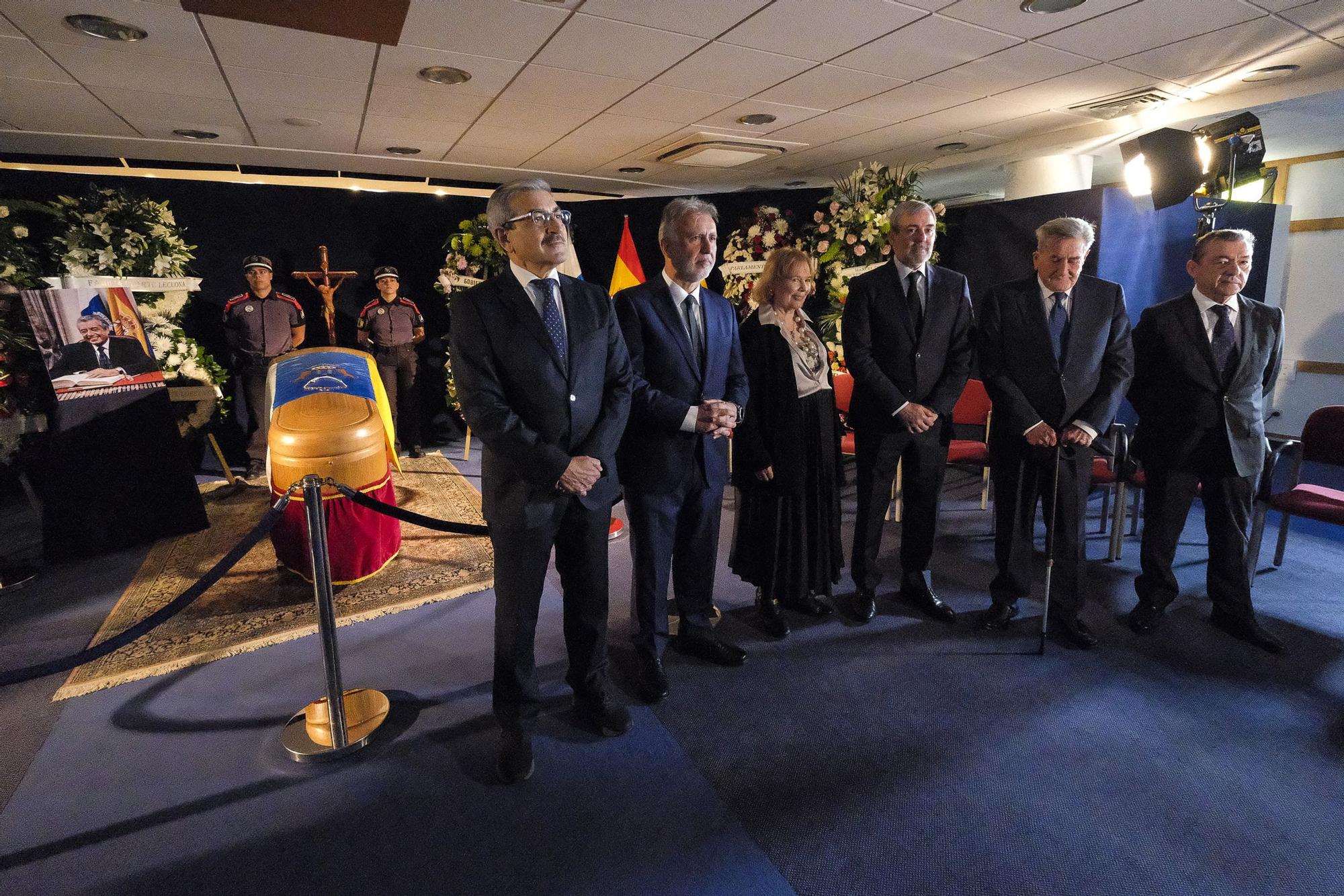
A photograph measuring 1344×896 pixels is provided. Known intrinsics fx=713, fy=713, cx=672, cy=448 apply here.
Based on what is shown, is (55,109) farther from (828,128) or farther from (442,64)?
(828,128)

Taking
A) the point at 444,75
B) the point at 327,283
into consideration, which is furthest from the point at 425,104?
the point at 327,283

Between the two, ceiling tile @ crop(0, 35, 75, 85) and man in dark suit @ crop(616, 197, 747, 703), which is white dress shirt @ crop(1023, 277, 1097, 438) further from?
ceiling tile @ crop(0, 35, 75, 85)

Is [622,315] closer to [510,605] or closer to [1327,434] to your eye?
[510,605]

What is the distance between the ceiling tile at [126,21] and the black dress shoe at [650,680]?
3355mm

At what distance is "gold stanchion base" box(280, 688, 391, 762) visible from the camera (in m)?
2.31

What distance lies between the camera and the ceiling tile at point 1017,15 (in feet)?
10.4

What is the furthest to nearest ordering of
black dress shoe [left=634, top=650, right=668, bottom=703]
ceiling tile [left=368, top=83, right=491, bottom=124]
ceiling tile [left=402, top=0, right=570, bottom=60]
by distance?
ceiling tile [left=368, top=83, right=491, bottom=124], ceiling tile [left=402, top=0, right=570, bottom=60], black dress shoe [left=634, top=650, right=668, bottom=703]

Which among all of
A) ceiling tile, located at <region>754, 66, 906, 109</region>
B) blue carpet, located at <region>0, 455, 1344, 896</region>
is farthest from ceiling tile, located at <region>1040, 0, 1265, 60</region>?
blue carpet, located at <region>0, 455, 1344, 896</region>

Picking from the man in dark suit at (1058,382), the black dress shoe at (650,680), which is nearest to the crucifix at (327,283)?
the black dress shoe at (650,680)

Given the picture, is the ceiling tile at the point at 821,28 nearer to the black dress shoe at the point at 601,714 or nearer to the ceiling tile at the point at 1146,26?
the ceiling tile at the point at 1146,26

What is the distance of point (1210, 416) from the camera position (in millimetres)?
2961

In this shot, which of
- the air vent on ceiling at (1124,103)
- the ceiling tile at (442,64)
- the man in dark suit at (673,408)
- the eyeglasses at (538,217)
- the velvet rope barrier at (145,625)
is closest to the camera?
the velvet rope barrier at (145,625)

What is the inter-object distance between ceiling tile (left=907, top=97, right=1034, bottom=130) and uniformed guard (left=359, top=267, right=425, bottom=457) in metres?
4.88

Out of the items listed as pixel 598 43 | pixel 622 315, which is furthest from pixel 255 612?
pixel 598 43
